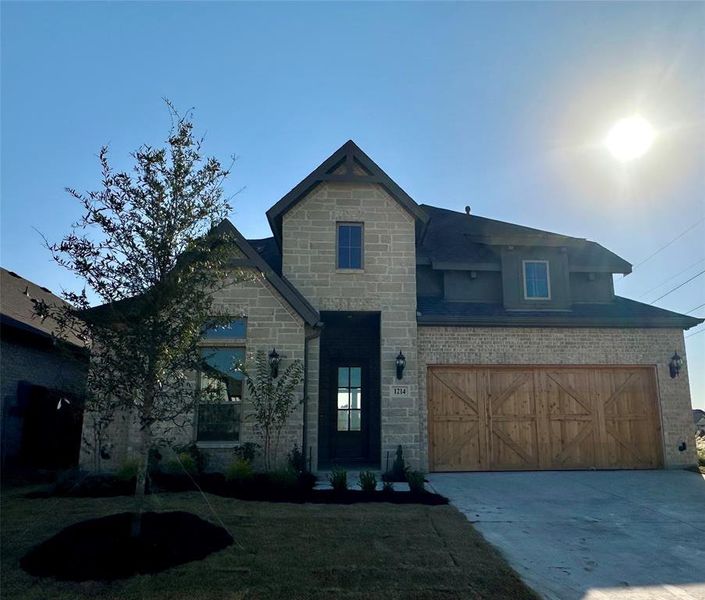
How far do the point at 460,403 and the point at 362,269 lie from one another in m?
4.12

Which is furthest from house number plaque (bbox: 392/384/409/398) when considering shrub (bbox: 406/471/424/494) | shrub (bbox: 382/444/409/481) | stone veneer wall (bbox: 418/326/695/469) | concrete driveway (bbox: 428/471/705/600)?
shrub (bbox: 406/471/424/494)

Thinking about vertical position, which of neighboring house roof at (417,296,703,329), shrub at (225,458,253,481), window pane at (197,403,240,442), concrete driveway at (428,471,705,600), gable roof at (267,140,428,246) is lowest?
concrete driveway at (428,471,705,600)


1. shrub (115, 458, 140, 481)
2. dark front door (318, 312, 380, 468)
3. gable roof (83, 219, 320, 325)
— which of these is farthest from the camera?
dark front door (318, 312, 380, 468)

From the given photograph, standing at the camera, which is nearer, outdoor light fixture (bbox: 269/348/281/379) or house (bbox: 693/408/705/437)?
outdoor light fixture (bbox: 269/348/281/379)

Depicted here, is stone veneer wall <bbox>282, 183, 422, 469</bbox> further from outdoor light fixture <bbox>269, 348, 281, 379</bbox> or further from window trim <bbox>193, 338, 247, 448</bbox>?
window trim <bbox>193, 338, 247, 448</bbox>

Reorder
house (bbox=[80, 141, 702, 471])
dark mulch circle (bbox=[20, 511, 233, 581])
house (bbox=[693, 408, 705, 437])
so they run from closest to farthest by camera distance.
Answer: dark mulch circle (bbox=[20, 511, 233, 581]), house (bbox=[80, 141, 702, 471]), house (bbox=[693, 408, 705, 437])

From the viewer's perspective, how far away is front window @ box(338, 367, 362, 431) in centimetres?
1505

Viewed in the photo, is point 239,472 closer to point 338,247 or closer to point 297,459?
point 297,459

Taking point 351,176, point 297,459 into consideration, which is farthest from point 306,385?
point 351,176

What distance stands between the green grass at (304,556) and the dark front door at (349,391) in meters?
6.04

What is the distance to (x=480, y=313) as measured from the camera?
540 inches

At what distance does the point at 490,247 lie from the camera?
50.4 ft

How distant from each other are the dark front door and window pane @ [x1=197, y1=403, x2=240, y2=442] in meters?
3.33

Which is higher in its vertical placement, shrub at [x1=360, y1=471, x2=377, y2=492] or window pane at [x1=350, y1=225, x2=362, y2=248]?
window pane at [x1=350, y1=225, x2=362, y2=248]
